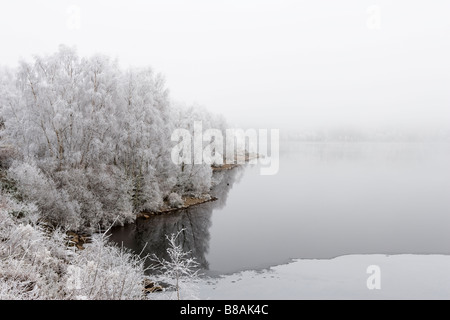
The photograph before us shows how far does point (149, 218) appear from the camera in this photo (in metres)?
32.7

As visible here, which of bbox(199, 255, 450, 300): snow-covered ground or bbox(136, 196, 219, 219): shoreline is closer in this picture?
bbox(199, 255, 450, 300): snow-covered ground

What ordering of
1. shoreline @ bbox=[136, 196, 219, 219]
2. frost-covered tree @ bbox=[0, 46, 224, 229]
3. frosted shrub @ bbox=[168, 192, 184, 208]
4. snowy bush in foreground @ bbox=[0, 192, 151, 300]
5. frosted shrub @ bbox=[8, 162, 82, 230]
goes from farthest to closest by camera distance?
frosted shrub @ bbox=[168, 192, 184, 208]
shoreline @ bbox=[136, 196, 219, 219]
frost-covered tree @ bbox=[0, 46, 224, 229]
frosted shrub @ bbox=[8, 162, 82, 230]
snowy bush in foreground @ bbox=[0, 192, 151, 300]

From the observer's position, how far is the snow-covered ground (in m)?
16.3

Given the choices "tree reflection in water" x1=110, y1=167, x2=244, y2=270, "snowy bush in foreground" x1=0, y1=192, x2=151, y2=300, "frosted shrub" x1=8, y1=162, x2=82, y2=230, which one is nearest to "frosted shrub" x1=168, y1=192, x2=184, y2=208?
"tree reflection in water" x1=110, y1=167, x2=244, y2=270

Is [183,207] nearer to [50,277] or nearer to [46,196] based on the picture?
[46,196]

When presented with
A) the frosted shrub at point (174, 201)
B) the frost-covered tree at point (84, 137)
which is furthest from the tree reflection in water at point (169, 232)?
the frost-covered tree at point (84, 137)

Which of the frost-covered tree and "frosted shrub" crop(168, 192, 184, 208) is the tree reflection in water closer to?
"frosted shrub" crop(168, 192, 184, 208)

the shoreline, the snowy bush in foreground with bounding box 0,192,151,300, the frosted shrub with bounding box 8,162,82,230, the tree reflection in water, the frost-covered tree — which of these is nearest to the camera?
the snowy bush in foreground with bounding box 0,192,151,300

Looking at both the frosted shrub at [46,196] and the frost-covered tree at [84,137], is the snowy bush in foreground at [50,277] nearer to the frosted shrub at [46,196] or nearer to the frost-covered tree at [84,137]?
the frosted shrub at [46,196]

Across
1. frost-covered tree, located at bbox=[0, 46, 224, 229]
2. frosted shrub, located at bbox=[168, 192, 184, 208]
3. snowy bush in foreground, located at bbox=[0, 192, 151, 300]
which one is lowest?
frosted shrub, located at bbox=[168, 192, 184, 208]

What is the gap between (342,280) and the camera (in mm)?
18391

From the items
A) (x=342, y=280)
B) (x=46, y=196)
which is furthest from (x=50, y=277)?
(x=342, y=280)
